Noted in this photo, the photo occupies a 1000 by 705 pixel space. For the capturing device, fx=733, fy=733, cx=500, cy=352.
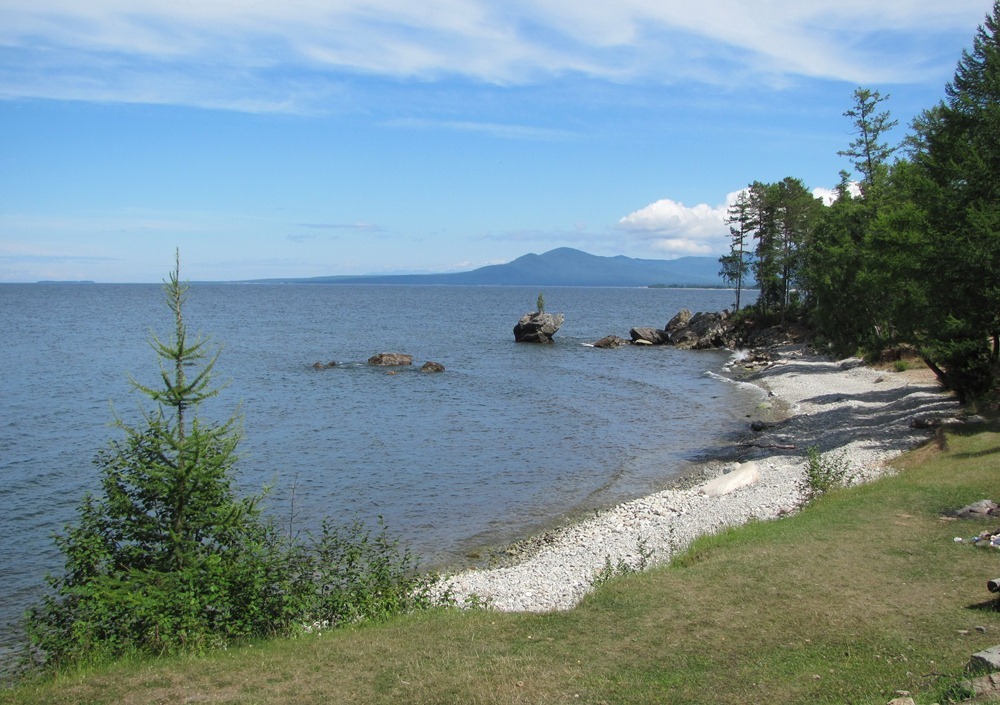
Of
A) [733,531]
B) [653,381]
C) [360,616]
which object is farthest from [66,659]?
[653,381]

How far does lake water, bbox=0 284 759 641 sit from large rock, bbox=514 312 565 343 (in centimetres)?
923

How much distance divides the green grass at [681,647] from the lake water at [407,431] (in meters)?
9.28

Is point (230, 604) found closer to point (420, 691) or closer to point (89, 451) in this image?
point (420, 691)

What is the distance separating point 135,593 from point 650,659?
29.3ft

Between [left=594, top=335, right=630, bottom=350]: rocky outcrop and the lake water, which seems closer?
the lake water

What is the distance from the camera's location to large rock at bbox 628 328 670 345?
9106 centimetres

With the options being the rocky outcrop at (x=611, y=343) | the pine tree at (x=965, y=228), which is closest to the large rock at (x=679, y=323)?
the rocky outcrop at (x=611, y=343)

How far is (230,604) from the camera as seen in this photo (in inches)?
539

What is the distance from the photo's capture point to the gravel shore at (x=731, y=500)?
19.3 m

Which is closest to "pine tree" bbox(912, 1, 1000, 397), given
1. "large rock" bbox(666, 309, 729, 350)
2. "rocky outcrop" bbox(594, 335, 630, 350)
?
"large rock" bbox(666, 309, 729, 350)

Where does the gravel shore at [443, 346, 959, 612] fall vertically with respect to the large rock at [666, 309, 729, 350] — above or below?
below

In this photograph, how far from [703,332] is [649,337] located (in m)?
6.70

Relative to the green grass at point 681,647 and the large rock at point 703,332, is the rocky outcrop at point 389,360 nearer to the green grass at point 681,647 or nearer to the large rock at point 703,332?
the large rock at point 703,332

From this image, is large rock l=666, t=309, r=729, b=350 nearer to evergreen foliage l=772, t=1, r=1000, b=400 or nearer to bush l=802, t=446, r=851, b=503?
evergreen foliage l=772, t=1, r=1000, b=400
